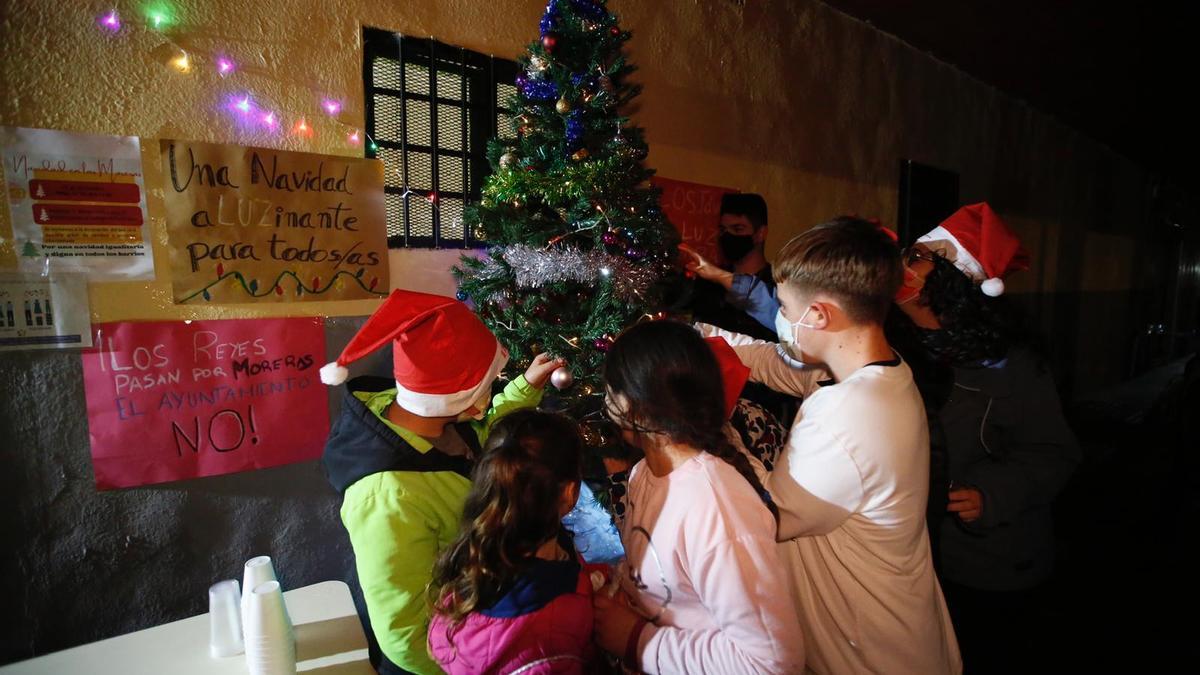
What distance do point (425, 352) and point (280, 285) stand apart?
108 cm

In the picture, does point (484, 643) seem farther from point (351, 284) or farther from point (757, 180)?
point (757, 180)

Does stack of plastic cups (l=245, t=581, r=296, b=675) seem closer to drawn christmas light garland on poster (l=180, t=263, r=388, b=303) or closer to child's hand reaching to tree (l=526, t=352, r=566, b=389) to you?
child's hand reaching to tree (l=526, t=352, r=566, b=389)

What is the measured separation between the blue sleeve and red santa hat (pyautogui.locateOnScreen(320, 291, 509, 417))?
1.37 metres

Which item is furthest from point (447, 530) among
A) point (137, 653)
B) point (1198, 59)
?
point (1198, 59)

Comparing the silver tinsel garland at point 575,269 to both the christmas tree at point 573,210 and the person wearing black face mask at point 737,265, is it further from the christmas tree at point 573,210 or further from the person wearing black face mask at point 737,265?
the person wearing black face mask at point 737,265

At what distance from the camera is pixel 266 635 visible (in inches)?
60.8

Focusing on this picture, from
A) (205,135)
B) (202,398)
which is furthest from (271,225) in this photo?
(202,398)

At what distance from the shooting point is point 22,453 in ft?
6.03

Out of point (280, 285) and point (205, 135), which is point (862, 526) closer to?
point (280, 285)

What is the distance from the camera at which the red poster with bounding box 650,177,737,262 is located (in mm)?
3406

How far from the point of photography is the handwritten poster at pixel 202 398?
76.2 inches

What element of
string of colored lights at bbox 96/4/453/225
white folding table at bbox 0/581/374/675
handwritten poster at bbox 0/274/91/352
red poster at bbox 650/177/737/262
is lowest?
white folding table at bbox 0/581/374/675

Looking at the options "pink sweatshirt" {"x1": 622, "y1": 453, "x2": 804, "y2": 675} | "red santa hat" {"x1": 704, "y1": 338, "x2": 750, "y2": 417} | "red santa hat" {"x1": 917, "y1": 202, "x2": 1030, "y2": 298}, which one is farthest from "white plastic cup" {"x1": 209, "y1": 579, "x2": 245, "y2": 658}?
"red santa hat" {"x1": 917, "y1": 202, "x2": 1030, "y2": 298}

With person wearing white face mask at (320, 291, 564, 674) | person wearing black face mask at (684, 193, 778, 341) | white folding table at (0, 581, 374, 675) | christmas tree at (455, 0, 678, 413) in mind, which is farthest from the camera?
person wearing black face mask at (684, 193, 778, 341)
